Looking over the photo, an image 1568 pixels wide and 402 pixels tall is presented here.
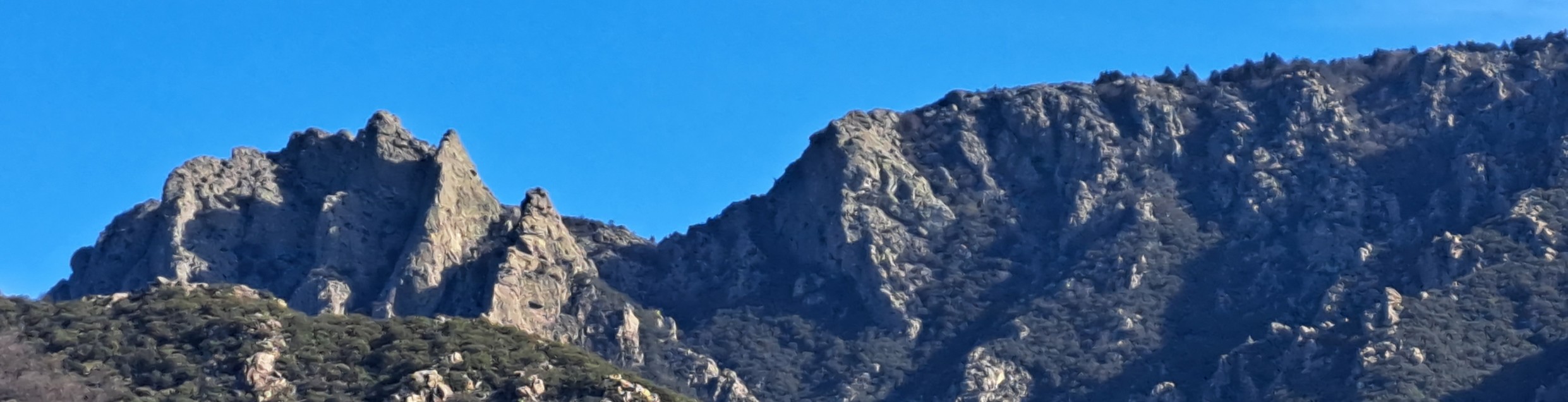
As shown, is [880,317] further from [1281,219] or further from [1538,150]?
[1538,150]

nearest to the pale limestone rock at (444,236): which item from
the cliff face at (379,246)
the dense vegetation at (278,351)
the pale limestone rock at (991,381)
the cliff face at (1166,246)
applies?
the cliff face at (379,246)

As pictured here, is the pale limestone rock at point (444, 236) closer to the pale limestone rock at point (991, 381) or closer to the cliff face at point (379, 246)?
the cliff face at point (379, 246)

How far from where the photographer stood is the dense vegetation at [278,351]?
218 ft

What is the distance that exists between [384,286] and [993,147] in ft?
109

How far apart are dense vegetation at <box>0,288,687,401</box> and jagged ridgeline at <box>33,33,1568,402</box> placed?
40.6 metres

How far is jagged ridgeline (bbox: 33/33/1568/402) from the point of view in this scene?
112 m

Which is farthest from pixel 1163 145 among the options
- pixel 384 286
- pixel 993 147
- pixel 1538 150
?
pixel 384 286

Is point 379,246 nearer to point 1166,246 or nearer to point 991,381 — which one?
point 991,381

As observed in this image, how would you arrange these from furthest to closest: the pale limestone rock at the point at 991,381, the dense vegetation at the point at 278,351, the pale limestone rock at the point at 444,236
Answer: the pale limestone rock at the point at 444,236
the pale limestone rock at the point at 991,381
the dense vegetation at the point at 278,351

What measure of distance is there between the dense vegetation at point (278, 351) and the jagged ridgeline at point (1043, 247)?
4057cm

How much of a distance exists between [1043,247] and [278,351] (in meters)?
63.8

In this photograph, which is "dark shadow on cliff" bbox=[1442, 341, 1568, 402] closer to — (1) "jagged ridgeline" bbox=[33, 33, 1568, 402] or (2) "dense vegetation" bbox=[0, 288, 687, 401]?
(1) "jagged ridgeline" bbox=[33, 33, 1568, 402]

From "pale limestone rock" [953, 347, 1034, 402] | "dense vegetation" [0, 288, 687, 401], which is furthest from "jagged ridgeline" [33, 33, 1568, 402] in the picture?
"dense vegetation" [0, 288, 687, 401]

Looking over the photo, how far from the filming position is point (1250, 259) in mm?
123688
